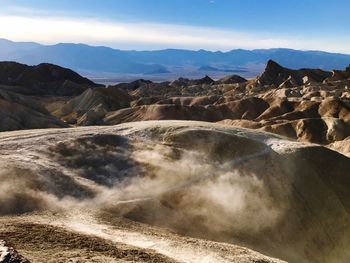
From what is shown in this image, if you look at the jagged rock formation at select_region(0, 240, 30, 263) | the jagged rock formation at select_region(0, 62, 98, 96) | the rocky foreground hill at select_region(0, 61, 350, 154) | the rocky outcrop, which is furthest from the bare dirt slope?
the rocky outcrop

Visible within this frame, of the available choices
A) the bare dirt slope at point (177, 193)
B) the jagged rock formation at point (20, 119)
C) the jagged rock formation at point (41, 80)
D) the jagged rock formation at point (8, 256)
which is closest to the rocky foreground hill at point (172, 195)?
the bare dirt slope at point (177, 193)

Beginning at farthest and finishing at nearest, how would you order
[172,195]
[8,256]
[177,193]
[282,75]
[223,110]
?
[282,75] < [223,110] < [177,193] < [172,195] < [8,256]

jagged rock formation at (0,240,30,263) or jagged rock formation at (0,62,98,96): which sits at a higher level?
jagged rock formation at (0,240,30,263)

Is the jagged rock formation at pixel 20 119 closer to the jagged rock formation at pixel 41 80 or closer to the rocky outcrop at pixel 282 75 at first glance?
the jagged rock formation at pixel 41 80

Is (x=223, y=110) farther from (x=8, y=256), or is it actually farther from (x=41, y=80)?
(x=41, y=80)

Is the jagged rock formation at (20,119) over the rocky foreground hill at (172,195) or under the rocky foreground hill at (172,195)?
under

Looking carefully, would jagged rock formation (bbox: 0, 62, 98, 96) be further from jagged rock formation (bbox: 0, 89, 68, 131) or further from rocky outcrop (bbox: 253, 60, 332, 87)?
jagged rock formation (bbox: 0, 89, 68, 131)

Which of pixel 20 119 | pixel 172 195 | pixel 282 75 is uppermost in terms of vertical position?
pixel 172 195

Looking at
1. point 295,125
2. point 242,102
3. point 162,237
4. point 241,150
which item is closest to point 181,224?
point 162,237

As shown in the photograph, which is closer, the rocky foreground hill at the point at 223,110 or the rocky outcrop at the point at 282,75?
the rocky foreground hill at the point at 223,110

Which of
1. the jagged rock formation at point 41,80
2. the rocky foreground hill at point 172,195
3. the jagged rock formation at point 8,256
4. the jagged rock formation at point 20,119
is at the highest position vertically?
the jagged rock formation at point 8,256

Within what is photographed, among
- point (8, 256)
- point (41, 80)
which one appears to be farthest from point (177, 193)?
point (41, 80)

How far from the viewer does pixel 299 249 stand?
28562 millimetres

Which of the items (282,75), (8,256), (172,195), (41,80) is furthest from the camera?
(41,80)
